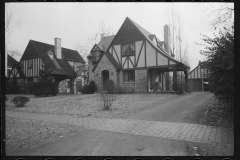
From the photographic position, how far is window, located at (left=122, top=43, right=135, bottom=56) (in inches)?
798

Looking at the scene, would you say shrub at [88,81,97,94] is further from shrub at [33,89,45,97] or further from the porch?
the porch

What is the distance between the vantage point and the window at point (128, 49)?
2028cm

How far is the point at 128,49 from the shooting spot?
20.5 metres

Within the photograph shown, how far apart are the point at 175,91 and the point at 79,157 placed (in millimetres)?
16164

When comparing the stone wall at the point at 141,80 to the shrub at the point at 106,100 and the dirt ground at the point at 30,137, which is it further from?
the dirt ground at the point at 30,137

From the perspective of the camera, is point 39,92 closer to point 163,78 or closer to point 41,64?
point 41,64

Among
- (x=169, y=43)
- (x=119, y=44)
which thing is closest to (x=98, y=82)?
(x=119, y=44)

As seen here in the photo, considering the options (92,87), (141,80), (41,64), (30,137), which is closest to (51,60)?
(41,64)

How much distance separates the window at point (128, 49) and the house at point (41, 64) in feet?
37.9

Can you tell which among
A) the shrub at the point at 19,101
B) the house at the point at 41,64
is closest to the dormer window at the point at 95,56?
the house at the point at 41,64

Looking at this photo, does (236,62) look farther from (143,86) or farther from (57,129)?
(143,86)

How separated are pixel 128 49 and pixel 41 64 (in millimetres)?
14147

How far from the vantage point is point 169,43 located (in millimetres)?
28828

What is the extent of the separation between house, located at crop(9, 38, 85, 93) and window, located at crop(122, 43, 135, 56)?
11.5m
